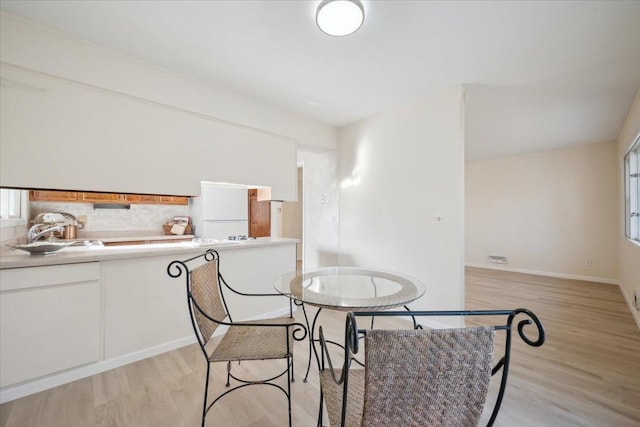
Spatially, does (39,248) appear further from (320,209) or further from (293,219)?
(293,219)

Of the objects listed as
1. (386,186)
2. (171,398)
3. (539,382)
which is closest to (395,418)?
(171,398)

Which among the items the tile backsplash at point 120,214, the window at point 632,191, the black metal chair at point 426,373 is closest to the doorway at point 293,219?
the tile backsplash at point 120,214

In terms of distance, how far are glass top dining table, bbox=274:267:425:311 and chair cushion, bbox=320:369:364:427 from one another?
0.30 metres

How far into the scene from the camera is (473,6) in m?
1.62

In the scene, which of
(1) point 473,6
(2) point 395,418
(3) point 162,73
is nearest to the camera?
(2) point 395,418

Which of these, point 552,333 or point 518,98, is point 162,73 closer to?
point 518,98

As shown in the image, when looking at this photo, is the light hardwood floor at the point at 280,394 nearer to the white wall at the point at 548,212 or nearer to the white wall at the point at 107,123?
the white wall at the point at 107,123

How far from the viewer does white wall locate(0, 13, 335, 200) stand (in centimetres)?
178

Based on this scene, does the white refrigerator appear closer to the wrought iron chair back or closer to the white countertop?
the white countertop

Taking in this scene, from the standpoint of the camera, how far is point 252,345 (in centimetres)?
151

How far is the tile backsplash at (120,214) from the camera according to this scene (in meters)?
3.54

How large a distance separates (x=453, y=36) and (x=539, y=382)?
253 cm

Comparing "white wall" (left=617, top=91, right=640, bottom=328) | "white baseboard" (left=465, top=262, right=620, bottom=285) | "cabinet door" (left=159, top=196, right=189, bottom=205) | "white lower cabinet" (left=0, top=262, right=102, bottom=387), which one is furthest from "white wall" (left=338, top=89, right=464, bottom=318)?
"white baseboard" (left=465, top=262, right=620, bottom=285)

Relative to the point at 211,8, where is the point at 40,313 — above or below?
below
